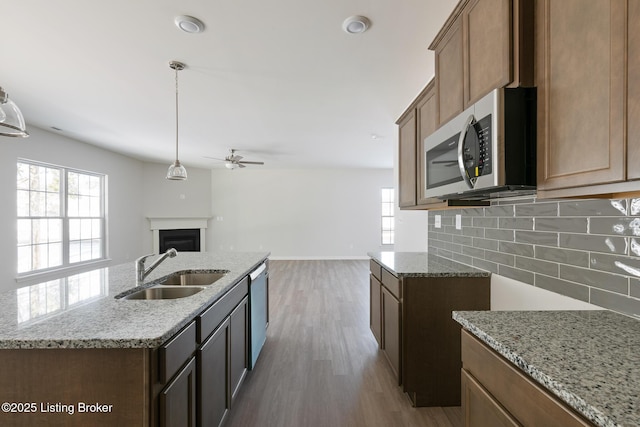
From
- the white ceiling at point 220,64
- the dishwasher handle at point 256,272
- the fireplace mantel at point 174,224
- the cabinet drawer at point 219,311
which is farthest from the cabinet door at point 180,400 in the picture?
the fireplace mantel at point 174,224

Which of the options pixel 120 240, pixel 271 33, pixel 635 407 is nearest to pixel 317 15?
pixel 271 33

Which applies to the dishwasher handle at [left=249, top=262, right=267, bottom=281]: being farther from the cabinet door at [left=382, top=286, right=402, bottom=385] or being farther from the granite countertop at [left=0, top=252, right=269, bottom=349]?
the cabinet door at [left=382, top=286, right=402, bottom=385]

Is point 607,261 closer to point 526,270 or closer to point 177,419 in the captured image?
point 526,270

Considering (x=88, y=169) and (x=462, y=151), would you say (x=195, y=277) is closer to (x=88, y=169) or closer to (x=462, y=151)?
(x=462, y=151)

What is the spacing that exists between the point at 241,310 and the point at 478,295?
1.59m

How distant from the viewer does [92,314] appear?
3.95 feet

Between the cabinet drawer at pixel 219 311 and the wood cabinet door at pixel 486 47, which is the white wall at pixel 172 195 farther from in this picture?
the wood cabinet door at pixel 486 47

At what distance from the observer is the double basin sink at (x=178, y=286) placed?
5.81ft

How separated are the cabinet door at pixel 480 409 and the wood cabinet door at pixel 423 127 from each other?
1.33 m

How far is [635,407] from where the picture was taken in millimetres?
617

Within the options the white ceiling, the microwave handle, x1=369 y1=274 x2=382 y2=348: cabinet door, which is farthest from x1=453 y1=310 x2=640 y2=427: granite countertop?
the white ceiling

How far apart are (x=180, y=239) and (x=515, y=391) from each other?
332 inches

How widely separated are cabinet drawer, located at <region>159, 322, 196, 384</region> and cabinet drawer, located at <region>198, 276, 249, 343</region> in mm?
75

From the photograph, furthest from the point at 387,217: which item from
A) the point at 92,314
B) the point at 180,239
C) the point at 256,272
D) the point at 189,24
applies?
the point at 92,314
